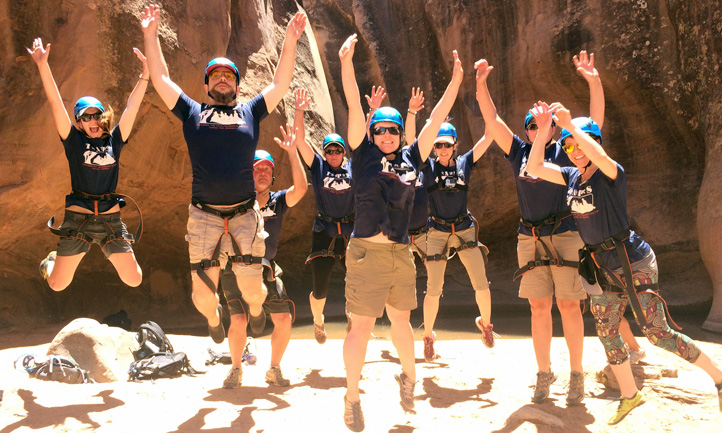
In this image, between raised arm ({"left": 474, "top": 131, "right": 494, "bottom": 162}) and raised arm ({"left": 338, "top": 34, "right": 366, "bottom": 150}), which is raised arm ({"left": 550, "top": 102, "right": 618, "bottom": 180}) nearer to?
raised arm ({"left": 338, "top": 34, "right": 366, "bottom": 150})

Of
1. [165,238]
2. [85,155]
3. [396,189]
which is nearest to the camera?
[396,189]

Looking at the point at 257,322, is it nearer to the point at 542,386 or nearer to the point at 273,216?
the point at 273,216

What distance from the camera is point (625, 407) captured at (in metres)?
3.96

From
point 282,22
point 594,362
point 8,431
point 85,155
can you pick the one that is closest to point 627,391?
point 594,362

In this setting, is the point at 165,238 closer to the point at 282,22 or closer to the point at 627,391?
the point at 282,22

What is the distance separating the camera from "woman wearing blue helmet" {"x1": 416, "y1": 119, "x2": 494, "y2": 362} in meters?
5.99

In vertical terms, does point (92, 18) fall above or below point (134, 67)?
above

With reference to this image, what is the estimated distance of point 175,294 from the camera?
1098 centimetres

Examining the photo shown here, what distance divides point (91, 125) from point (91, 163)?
329mm

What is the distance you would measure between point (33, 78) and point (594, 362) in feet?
24.4

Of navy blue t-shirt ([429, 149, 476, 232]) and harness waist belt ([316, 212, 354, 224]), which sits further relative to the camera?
harness waist belt ([316, 212, 354, 224])

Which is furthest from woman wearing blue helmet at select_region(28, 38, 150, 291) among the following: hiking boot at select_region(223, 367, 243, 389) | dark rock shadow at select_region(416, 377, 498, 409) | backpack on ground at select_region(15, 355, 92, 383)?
dark rock shadow at select_region(416, 377, 498, 409)

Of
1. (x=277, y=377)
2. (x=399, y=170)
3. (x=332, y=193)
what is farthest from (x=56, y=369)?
(x=399, y=170)

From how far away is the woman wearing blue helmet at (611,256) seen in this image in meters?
3.80
